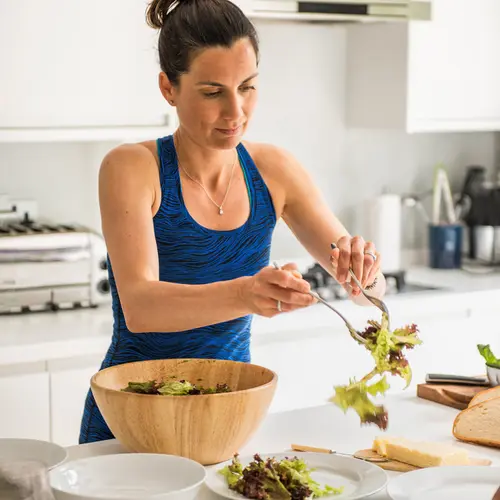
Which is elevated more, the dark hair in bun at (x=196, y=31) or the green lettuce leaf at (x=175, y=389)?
the dark hair in bun at (x=196, y=31)

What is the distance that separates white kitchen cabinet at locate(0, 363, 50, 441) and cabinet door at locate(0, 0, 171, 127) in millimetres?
731

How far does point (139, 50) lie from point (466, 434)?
1.83 metres

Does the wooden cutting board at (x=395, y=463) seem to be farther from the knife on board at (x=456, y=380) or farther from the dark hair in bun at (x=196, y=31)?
the dark hair in bun at (x=196, y=31)

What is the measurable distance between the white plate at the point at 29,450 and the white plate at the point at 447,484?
463 millimetres

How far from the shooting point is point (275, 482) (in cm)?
135

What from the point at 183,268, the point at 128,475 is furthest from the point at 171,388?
the point at 183,268

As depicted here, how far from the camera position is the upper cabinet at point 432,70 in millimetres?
3578

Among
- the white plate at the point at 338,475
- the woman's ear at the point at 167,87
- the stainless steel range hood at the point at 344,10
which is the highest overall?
the stainless steel range hood at the point at 344,10

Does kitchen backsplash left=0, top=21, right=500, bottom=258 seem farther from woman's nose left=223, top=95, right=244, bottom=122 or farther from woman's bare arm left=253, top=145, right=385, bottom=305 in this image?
woman's nose left=223, top=95, right=244, bottom=122

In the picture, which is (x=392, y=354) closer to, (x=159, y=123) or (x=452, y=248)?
(x=159, y=123)

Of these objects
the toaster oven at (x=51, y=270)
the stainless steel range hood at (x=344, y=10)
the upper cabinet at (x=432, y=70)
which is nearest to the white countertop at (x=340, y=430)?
the toaster oven at (x=51, y=270)

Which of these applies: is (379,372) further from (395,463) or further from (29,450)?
(29,450)

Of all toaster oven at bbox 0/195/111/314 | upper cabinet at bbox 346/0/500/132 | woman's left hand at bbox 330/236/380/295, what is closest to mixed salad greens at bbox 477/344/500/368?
woman's left hand at bbox 330/236/380/295

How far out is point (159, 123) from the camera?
318 cm
